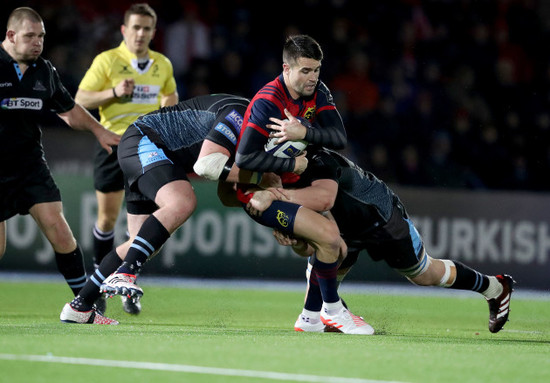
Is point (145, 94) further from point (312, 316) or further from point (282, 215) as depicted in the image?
point (312, 316)

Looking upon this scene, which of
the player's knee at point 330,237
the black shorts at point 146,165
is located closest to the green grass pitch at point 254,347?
the player's knee at point 330,237

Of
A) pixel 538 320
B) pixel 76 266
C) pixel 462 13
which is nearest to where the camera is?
pixel 76 266

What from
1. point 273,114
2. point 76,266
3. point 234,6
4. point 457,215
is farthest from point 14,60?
point 234,6

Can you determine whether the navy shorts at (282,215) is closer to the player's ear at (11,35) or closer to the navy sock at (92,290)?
the navy sock at (92,290)

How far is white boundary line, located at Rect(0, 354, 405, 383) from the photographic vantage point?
4527mm

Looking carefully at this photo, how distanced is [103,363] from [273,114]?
238 cm

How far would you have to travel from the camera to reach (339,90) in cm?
1406

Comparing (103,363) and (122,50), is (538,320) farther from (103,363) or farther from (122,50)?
(103,363)

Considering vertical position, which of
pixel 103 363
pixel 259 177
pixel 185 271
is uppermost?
pixel 259 177

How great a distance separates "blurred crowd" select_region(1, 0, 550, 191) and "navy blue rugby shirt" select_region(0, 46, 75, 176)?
4.62m

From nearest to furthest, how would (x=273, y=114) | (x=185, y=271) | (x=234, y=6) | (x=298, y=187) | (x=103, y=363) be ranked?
(x=103, y=363)
(x=273, y=114)
(x=298, y=187)
(x=185, y=271)
(x=234, y=6)

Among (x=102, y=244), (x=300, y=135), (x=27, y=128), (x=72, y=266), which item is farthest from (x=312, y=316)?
(x=102, y=244)

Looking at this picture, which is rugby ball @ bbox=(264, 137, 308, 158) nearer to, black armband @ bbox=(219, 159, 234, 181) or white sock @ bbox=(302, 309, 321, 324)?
black armband @ bbox=(219, 159, 234, 181)

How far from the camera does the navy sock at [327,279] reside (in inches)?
275
